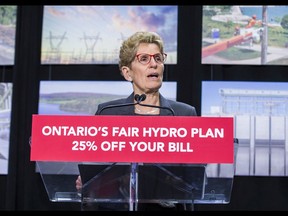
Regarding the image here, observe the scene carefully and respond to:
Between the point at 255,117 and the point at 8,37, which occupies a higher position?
the point at 8,37

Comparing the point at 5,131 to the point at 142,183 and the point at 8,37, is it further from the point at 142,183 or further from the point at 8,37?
the point at 142,183

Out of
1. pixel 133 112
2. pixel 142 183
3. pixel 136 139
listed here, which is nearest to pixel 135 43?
pixel 133 112

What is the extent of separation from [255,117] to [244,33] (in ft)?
2.10

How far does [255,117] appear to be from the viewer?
3.57 metres

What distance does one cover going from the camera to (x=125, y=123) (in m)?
1.48

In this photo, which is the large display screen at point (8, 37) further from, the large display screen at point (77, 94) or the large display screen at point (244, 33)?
the large display screen at point (244, 33)

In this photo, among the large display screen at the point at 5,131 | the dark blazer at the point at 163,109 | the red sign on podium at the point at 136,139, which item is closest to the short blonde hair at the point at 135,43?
the dark blazer at the point at 163,109

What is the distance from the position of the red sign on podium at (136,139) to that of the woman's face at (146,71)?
0.56 m

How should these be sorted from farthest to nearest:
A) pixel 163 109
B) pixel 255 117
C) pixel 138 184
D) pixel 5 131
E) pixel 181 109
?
pixel 5 131
pixel 255 117
pixel 181 109
pixel 163 109
pixel 138 184

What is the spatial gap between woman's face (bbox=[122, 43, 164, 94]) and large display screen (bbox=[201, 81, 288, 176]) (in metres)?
1.54

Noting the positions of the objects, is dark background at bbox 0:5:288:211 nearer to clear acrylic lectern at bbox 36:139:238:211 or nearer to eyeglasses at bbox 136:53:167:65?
eyeglasses at bbox 136:53:167:65

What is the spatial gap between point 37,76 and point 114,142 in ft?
7.74

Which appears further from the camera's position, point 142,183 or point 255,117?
point 255,117

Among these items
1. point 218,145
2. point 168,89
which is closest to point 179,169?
point 218,145
